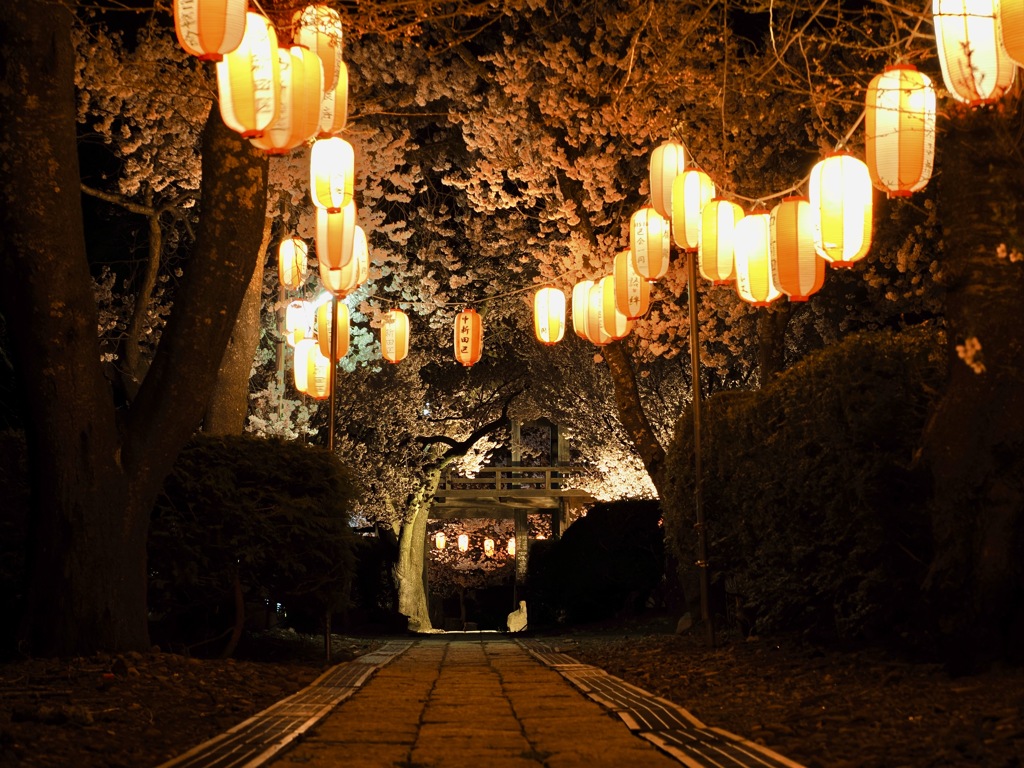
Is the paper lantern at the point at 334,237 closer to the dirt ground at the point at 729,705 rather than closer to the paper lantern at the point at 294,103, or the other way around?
the paper lantern at the point at 294,103

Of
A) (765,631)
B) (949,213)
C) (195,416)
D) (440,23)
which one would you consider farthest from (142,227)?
(949,213)

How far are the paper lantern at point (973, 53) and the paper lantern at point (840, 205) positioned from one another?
1.93m

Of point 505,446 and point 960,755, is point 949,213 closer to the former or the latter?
point 960,755

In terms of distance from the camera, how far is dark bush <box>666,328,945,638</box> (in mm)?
6848

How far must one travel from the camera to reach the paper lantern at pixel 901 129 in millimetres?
7012

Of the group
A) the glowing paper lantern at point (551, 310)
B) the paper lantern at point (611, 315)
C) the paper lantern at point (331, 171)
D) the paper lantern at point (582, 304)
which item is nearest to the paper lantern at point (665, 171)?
the paper lantern at point (611, 315)

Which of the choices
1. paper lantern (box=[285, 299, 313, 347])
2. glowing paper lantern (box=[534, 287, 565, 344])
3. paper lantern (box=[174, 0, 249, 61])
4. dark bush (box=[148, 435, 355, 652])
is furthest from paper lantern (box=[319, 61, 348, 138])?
paper lantern (box=[285, 299, 313, 347])

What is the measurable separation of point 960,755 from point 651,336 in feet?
47.0

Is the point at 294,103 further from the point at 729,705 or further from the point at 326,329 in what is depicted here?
the point at 326,329

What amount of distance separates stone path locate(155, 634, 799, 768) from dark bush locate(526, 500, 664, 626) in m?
10.1

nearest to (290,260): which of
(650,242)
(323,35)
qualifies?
(650,242)

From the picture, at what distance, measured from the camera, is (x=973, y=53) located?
19.4 feet

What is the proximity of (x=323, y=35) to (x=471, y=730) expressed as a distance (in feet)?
18.4

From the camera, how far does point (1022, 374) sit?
6.00m
